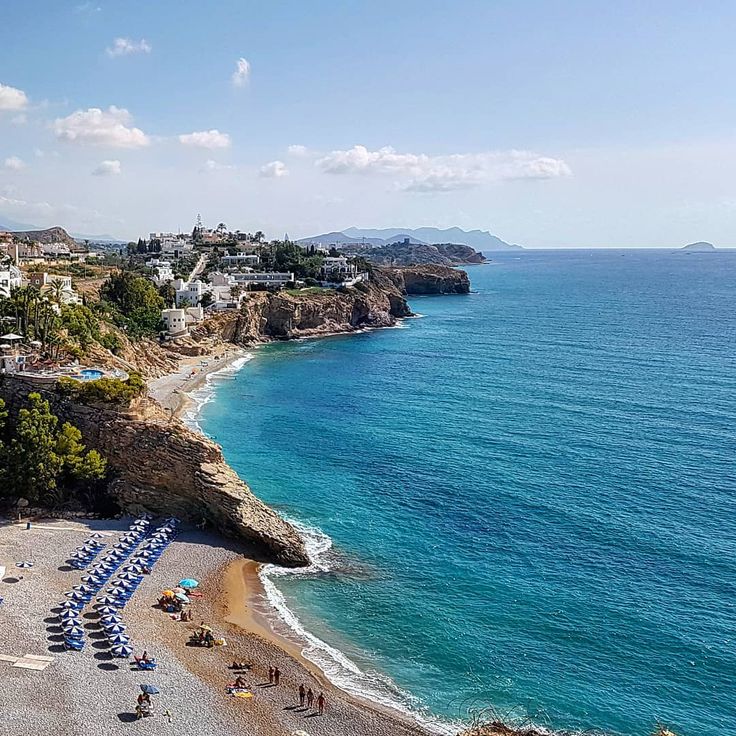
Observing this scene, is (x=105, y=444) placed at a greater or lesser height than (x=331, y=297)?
lesser

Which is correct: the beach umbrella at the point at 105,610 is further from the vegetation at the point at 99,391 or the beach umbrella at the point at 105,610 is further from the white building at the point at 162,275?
the white building at the point at 162,275

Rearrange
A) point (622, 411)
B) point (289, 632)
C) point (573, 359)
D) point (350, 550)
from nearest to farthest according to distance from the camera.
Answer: point (289, 632), point (350, 550), point (622, 411), point (573, 359)

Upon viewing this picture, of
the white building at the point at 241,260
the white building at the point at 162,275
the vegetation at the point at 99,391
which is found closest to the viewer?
the vegetation at the point at 99,391

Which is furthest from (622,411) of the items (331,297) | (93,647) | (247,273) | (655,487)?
(247,273)

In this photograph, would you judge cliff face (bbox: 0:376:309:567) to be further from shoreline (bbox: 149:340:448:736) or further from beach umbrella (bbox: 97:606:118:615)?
beach umbrella (bbox: 97:606:118:615)

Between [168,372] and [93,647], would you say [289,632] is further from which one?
[168,372]

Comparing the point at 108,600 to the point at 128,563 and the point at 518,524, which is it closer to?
the point at 128,563

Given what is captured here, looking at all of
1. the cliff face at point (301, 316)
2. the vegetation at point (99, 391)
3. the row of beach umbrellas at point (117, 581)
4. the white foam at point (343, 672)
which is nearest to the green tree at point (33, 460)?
the vegetation at point (99, 391)

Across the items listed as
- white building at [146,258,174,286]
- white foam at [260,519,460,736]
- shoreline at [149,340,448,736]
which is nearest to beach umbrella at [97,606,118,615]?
shoreline at [149,340,448,736]
